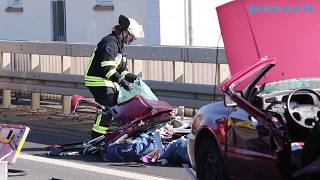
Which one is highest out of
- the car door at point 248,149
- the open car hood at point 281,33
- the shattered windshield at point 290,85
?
the open car hood at point 281,33

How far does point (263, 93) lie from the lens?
698 cm

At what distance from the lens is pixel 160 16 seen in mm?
20859

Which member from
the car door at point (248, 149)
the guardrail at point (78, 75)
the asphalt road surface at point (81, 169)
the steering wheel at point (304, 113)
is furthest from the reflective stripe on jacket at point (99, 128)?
the steering wheel at point (304, 113)

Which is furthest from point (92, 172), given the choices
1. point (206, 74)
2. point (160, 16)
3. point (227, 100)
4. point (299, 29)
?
point (160, 16)

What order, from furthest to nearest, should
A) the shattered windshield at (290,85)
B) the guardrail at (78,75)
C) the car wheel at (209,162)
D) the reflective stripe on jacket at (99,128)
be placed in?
the guardrail at (78,75), the reflective stripe on jacket at (99,128), the car wheel at (209,162), the shattered windshield at (290,85)

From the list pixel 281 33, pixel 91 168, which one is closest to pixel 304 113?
pixel 281 33

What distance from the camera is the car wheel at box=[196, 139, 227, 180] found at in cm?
738

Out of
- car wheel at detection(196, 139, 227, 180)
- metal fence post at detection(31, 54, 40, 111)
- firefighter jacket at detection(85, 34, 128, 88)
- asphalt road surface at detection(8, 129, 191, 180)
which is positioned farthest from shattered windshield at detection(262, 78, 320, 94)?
metal fence post at detection(31, 54, 40, 111)

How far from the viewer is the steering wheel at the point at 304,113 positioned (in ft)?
21.2

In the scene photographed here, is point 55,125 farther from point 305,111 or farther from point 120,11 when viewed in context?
point 120,11

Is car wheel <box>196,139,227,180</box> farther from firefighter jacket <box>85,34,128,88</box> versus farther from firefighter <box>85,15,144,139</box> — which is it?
firefighter jacket <box>85,34,128,88</box>

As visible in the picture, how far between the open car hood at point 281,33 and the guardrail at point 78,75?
12.8 feet

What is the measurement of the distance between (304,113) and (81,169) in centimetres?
368

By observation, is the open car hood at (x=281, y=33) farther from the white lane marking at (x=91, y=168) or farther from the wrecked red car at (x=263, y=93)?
the white lane marking at (x=91, y=168)
